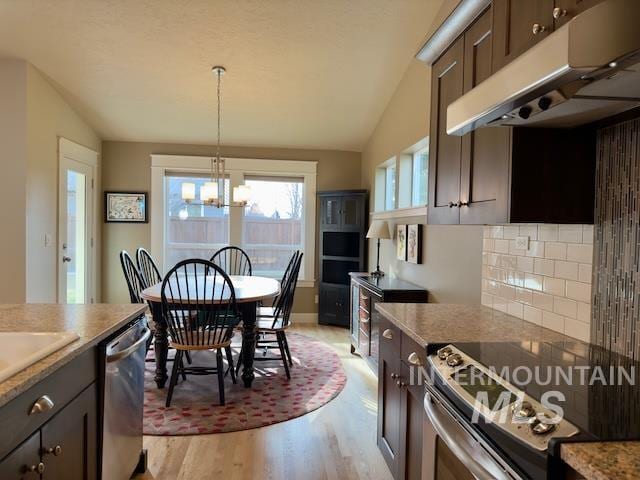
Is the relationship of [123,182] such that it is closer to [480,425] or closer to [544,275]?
[544,275]

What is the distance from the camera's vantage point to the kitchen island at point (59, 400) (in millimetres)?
1081

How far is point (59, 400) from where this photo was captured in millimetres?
1318

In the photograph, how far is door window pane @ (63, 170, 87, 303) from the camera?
183 inches

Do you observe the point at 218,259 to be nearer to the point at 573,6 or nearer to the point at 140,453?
the point at 140,453

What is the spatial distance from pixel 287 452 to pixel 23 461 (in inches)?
61.1

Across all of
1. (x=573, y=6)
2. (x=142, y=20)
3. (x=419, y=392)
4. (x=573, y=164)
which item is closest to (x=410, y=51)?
(x=142, y=20)

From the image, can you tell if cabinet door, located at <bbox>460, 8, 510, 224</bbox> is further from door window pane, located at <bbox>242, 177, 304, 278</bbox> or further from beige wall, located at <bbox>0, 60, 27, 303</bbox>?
door window pane, located at <bbox>242, 177, 304, 278</bbox>

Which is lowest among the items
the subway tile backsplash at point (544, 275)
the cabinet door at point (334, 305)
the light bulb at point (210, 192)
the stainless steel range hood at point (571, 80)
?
the cabinet door at point (334, 305)

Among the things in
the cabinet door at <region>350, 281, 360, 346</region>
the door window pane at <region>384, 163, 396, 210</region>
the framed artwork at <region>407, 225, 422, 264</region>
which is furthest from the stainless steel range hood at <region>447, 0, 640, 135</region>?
the door window pane at <region>384, 163, 396, 210</region>

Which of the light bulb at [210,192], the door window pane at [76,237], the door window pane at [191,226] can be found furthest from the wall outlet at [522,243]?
the door window pane at [76,237]

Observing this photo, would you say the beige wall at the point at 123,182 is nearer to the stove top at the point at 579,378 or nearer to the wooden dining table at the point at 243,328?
the wooden dining table at the point at 243,328

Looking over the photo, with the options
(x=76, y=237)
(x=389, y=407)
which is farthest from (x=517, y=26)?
(x=76, y=237)

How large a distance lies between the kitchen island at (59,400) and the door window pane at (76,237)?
3.01 m

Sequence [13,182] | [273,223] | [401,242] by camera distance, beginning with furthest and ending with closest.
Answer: [273,223]
[401,242]
[13,182]
